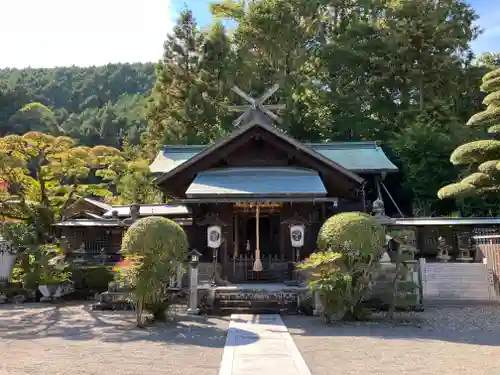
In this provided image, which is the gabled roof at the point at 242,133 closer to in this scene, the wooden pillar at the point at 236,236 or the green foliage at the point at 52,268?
the wooden pillar at the point at 236,236

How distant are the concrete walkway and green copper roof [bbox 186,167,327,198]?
5.24m

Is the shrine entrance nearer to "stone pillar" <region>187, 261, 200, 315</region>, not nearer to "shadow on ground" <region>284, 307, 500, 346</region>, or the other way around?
"stone pillar" <region>187, 261, 200, 315</region>

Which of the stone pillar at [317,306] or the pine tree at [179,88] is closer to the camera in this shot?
the stone pillar at [317,306]

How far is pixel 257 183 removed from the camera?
17.6 m

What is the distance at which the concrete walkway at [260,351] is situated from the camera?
7493 millimetres

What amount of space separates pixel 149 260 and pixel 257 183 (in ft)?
22.0

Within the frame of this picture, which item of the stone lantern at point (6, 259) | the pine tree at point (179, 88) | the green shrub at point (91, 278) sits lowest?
the green shrub at point (91, 278)

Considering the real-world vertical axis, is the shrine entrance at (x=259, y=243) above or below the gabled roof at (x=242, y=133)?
below

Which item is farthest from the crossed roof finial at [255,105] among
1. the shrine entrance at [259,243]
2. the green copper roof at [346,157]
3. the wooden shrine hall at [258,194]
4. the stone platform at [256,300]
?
the stone platform at [256,300]

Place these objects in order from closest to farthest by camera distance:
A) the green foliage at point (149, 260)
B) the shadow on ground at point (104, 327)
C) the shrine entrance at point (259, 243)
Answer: the shadow on ground at point (104, 327)
the green foliage at point (149, 260)
the shrine entrance at point (259, 243)

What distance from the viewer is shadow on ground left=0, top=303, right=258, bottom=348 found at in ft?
33.3

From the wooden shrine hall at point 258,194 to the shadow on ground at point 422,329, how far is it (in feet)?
14.9

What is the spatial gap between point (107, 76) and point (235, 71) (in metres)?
55.1

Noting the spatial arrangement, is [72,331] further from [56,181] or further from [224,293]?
[56,181]
